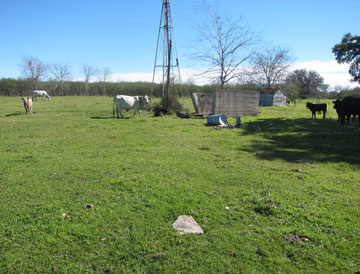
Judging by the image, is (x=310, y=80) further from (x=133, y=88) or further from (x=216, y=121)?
(x=216, y=121)

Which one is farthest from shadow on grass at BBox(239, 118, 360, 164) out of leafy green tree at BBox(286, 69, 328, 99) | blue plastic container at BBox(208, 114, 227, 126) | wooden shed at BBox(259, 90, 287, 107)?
leafy green tree at BBox(286, 69, 328, 99)

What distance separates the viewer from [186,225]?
357cm

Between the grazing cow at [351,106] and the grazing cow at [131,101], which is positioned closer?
the grazing cow at [351,106]

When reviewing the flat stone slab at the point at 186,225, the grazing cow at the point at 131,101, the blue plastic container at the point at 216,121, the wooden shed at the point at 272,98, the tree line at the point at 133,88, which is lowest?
the flat stone slab at the point at 186,225

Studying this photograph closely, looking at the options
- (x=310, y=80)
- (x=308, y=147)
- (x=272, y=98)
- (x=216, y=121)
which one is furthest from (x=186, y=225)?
(x=310, y=80)

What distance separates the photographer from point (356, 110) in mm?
12969

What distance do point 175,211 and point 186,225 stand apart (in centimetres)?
39

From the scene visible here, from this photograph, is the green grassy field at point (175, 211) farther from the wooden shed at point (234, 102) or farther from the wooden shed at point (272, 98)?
the wooden shed at point (272, 98)

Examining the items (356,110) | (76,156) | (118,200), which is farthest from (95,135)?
(356,110)

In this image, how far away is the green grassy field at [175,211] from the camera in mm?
2898

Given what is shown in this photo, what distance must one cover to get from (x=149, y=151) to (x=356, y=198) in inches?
208

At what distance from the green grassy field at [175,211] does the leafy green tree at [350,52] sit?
11915 millimetres

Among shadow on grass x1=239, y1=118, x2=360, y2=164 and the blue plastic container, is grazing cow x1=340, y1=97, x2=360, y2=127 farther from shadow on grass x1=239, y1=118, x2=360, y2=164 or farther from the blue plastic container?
the blue plastic container

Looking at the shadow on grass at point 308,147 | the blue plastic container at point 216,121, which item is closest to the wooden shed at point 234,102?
the blue plastic container at point 216,121
